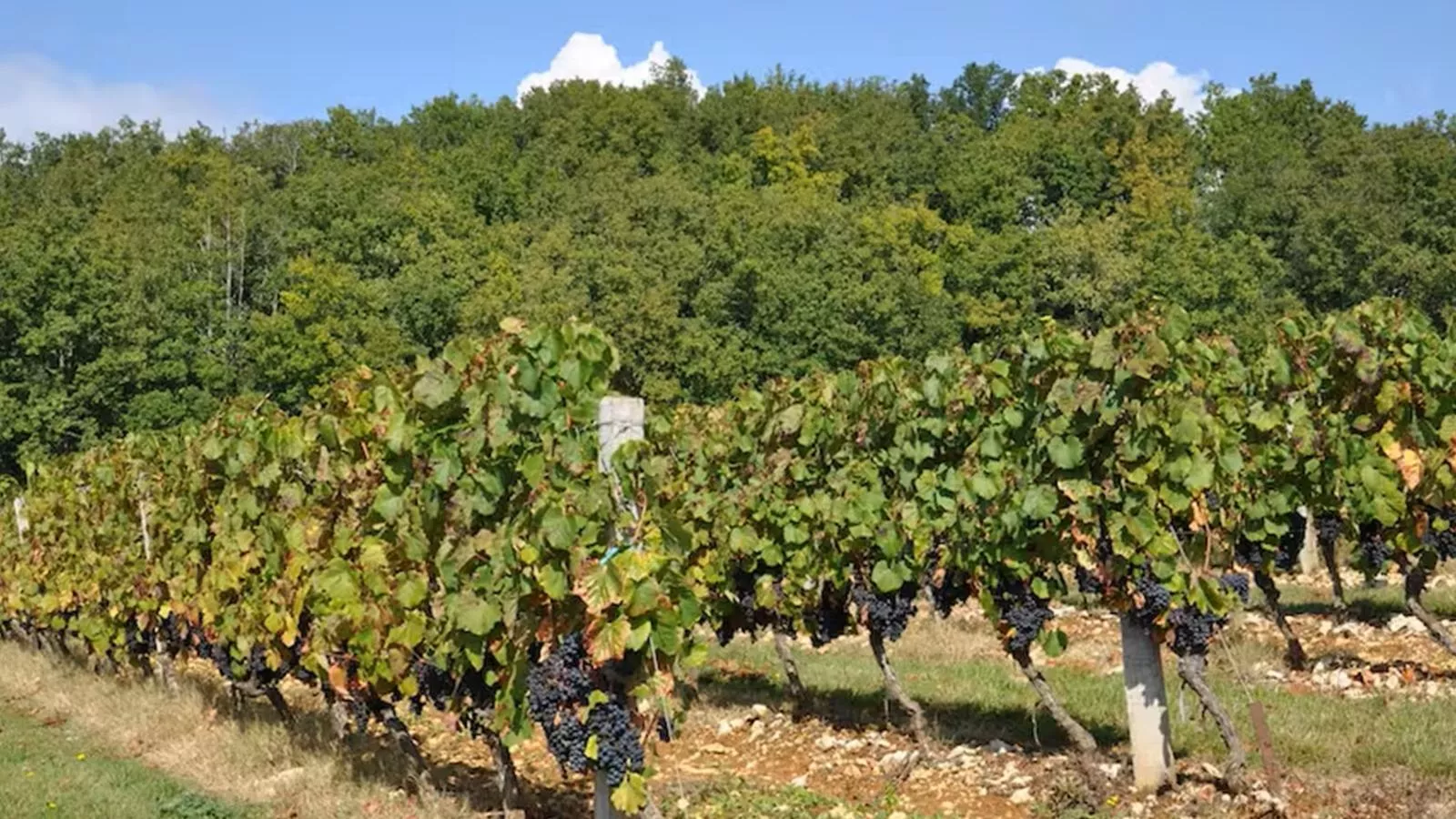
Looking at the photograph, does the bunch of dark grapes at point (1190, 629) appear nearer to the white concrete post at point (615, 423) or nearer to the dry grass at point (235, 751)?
the white concrete post at point (615, 423)

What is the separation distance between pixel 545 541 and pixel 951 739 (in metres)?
3.92

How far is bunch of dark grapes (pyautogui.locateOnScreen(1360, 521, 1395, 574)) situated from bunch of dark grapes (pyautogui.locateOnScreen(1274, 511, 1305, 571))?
30.3 inches

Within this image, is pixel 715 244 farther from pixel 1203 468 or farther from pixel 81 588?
pixel 1203 468

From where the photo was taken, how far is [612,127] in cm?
7475

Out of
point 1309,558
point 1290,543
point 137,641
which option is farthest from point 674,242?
point 1290,543

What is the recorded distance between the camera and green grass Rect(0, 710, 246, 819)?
7418mm

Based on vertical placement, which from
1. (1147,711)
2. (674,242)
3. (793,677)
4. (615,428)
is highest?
(674,242)

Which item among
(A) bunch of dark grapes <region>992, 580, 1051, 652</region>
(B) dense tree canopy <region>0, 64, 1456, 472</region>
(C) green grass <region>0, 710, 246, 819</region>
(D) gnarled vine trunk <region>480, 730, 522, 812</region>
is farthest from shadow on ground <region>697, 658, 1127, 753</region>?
(B) dense tree canopy <region>0, 64, 1456, 472</region>

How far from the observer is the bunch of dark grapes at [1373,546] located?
9.29 metres

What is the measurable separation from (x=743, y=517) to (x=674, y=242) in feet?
146

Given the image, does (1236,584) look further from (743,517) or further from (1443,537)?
(743,517)

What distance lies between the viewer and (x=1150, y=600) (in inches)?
264

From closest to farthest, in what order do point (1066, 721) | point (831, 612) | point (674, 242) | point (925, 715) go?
point (1066, 721) < point (831, 612) < point (925, 715) < point (674, 242)

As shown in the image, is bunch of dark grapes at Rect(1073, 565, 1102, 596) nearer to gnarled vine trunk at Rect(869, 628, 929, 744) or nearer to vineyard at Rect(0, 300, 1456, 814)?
vineyard at Rect(0, 300, 1456, 814)
